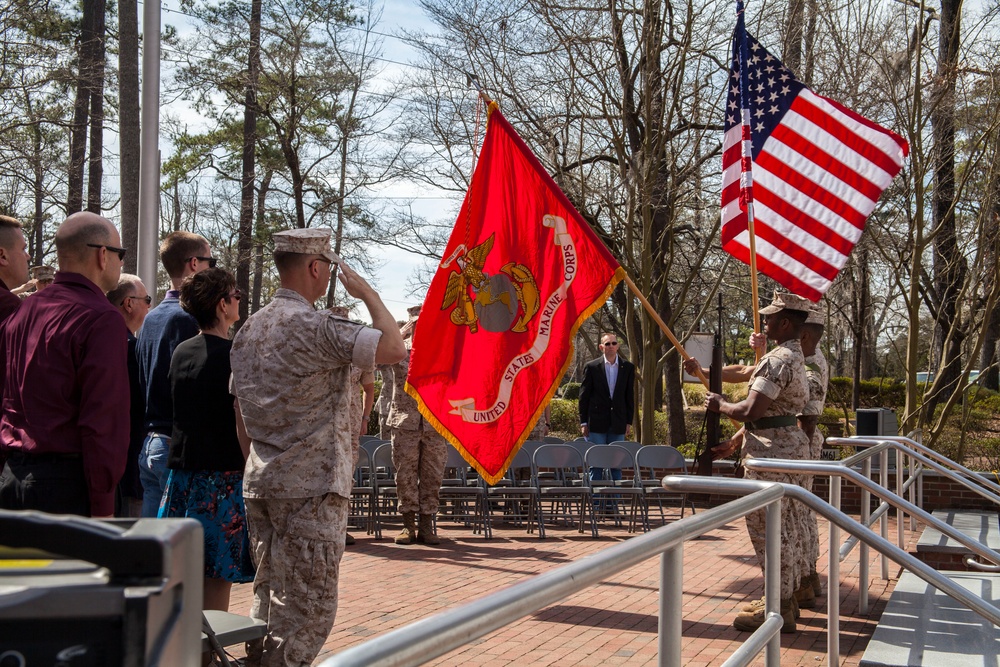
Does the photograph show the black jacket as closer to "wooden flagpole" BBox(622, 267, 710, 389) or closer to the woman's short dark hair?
"wooden flagpole" BBox(622, 267, 710, 389)

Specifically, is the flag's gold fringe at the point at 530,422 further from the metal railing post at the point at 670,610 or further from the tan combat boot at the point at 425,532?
the tan combat boot at the point at 425,532

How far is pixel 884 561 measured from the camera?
838 cm

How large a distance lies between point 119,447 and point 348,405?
938 millimetres

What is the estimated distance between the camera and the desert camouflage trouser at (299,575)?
4059 millimetres

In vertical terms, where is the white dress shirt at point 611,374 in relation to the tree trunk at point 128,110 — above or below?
below

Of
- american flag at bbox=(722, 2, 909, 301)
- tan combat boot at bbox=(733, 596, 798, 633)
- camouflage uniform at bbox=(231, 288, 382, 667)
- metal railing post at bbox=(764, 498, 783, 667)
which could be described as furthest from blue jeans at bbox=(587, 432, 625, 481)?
camouflage uniform at bbox=(231, 288, 382, 667)

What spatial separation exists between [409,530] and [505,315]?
456 cm

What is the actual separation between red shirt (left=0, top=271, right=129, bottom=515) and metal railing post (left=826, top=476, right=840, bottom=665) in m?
3.24

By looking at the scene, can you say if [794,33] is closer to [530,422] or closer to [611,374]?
[611,374]

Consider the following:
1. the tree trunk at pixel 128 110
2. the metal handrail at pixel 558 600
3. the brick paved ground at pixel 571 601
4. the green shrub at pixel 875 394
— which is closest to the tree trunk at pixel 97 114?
the tree trunk at pixel 128 110

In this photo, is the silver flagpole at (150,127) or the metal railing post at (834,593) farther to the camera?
the silver flagpole at (150,127)

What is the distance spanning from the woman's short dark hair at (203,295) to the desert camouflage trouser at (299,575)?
3.26ft

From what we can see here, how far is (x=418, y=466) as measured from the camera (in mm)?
10539

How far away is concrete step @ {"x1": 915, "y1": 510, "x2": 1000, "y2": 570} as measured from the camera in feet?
29.0
